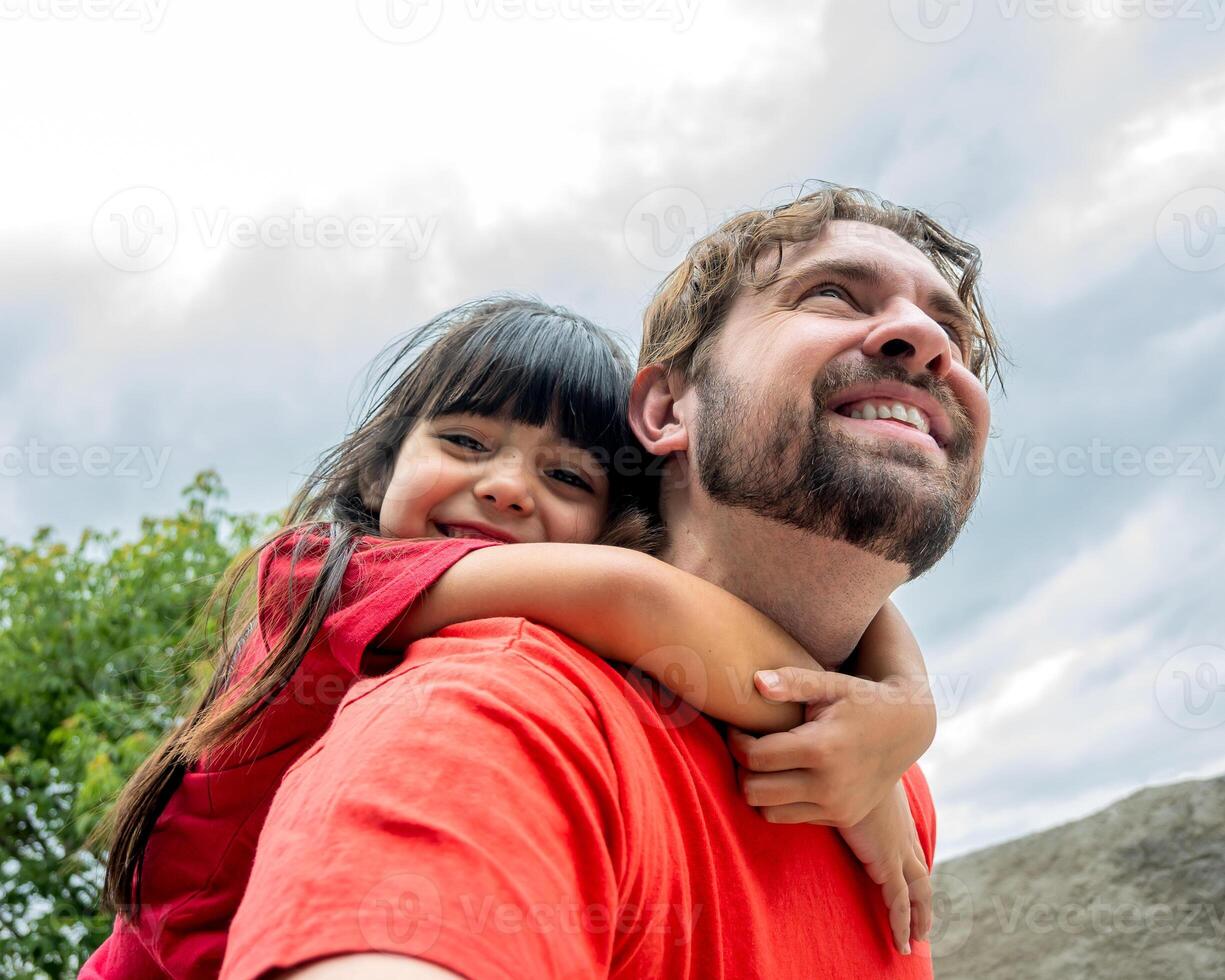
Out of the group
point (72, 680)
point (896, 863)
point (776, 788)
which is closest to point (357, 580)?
point (776, 788)

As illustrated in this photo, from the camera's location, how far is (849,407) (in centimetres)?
178

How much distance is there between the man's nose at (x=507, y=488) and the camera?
1903 millimetres

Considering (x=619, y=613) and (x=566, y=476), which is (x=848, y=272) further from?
(x=619, y=613)

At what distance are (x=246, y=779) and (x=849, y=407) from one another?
3.69 feet

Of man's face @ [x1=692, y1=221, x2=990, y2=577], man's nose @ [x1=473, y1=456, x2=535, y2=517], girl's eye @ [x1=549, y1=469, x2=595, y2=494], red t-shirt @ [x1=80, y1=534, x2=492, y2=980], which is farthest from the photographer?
girl's eye @ [x1=549, y1=469, x2=595, y2=494]

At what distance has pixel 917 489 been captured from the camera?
1712mm

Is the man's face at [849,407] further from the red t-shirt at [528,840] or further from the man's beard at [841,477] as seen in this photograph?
the red t-shirt at [528,840]

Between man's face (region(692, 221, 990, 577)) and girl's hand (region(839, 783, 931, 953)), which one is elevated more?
man's face (region(692, 221, 990, 577))

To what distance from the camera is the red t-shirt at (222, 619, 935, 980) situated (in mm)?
906

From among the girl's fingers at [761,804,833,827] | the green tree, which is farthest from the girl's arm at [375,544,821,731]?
the green tree

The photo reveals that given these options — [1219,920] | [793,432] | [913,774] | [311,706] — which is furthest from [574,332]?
[1219,920]

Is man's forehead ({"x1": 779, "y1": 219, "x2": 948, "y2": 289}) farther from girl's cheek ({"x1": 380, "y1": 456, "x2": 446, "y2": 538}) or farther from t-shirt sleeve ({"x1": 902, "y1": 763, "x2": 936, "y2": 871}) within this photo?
t-shirt sleeve ({"x1": 902, "y1": 763, "x2": 936, "y2": 871})

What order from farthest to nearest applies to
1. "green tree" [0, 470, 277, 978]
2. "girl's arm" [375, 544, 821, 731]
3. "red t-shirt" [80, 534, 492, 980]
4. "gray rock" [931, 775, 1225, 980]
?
"green tree" [0, 470, 277, 978] < "gray rock" [931, 775, 1225, 980] < "red t-shirt" [80, 534, 492, 980] < "girl's arm" [375, 544, 821, 731]

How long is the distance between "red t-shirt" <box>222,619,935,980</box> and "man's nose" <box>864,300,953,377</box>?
691 millimetres
